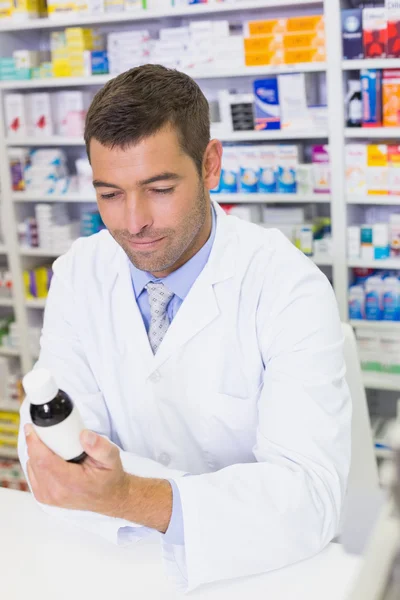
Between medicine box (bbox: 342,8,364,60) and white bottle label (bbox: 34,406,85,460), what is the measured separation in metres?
2.19

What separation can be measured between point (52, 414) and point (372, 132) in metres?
2.18

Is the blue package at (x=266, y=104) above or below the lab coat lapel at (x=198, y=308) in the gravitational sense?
above

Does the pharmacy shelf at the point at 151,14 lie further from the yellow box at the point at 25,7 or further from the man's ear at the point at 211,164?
the man's ear at the point at 211,164

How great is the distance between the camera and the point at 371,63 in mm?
2689

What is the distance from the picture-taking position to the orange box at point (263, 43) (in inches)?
111

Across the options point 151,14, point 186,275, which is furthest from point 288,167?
point 186,275

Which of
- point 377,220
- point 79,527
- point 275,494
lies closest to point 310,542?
point 275,494

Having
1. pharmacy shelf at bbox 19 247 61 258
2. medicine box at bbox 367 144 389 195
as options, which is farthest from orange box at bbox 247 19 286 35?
pharmacy shelf at bbox 19 247 61 258

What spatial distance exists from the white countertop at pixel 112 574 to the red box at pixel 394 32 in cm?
203

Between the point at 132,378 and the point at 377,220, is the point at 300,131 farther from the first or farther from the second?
the point at 132,378

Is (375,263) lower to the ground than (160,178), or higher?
lower

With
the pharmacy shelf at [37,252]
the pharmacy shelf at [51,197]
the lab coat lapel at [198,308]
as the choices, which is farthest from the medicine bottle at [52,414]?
the pharmacy shelf at [37,252]

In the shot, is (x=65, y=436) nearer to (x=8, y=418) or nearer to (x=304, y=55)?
(x=304, y=55)

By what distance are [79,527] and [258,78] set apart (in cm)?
236
